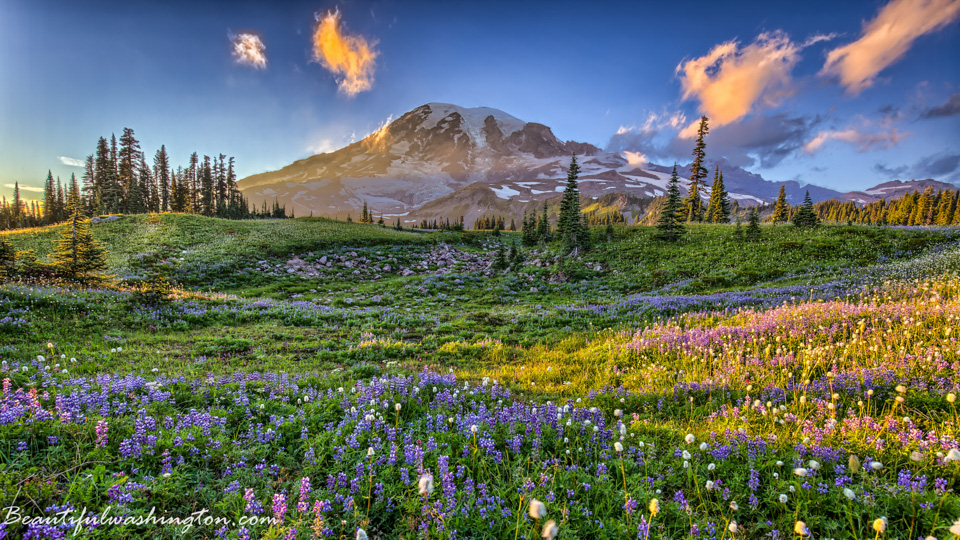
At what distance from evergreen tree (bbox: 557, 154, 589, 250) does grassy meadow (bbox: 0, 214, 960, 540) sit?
73.6 feet

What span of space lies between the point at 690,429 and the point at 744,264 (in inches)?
958

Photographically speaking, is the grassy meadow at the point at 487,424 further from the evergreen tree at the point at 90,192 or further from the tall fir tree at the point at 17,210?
the tall fir tree at the point at 17,210

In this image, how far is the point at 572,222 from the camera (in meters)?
38.1

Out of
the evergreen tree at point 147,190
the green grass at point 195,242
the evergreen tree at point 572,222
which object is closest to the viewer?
the green grass at point 195,242

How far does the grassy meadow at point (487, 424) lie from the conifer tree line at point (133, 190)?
266 feet

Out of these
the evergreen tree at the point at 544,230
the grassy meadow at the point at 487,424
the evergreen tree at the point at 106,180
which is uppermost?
the evergreen tree at the point at 106,180

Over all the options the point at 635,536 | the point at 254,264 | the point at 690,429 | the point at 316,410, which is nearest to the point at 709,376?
the point at 690,429

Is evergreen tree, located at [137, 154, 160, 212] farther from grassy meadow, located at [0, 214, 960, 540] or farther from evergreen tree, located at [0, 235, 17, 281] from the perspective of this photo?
grassy meadow, located at [0, 214, 960, 540]

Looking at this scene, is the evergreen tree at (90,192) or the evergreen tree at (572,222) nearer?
the evergreen tree at (572,222)

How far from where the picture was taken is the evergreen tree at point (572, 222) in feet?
115

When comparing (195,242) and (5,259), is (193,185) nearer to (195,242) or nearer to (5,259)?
(195,242)

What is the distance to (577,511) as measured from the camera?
3320 mm

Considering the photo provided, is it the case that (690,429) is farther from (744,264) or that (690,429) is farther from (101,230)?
(101,230)

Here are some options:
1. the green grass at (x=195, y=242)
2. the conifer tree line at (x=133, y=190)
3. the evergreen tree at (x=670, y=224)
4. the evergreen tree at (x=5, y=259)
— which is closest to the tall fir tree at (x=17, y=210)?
the conifer tree line at (x=133, y=190)
